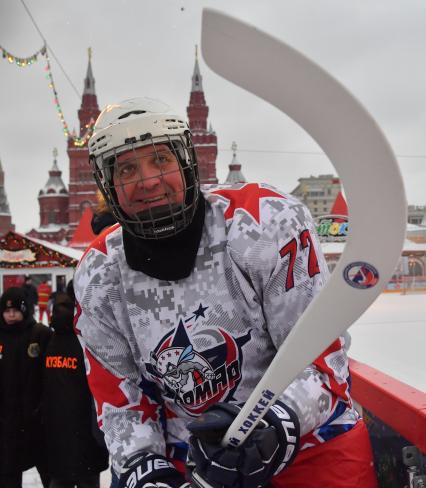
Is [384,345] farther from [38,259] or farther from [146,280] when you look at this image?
[38,259]

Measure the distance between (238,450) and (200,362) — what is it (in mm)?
223

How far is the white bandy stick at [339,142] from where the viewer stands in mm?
636

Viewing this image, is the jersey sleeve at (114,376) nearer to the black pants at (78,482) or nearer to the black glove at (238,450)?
the black glove at (238,450)

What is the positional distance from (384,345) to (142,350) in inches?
129

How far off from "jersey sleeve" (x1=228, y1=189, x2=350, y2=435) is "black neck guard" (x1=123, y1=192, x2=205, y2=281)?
10cm

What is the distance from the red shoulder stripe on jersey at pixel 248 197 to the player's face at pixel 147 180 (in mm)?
105

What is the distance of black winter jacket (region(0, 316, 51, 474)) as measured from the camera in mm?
2311

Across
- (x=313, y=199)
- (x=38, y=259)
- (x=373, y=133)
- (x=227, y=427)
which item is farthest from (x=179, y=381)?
(x=313, y=199)

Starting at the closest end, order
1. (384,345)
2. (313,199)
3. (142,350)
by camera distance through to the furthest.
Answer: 1. (142,350)
2. (384,345)
3. (313,199)

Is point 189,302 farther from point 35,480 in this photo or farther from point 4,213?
point 4,213

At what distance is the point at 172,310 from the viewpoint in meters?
1.00

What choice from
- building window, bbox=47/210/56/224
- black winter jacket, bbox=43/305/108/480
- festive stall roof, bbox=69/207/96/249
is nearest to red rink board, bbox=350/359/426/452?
black winter jacket, bbox=43/305/108/480

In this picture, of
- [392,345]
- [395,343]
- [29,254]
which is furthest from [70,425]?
[29,254]

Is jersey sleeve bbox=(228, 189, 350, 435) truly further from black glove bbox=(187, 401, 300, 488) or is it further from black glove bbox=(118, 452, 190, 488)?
black glove bbox=(118, 452, 190, 488)
